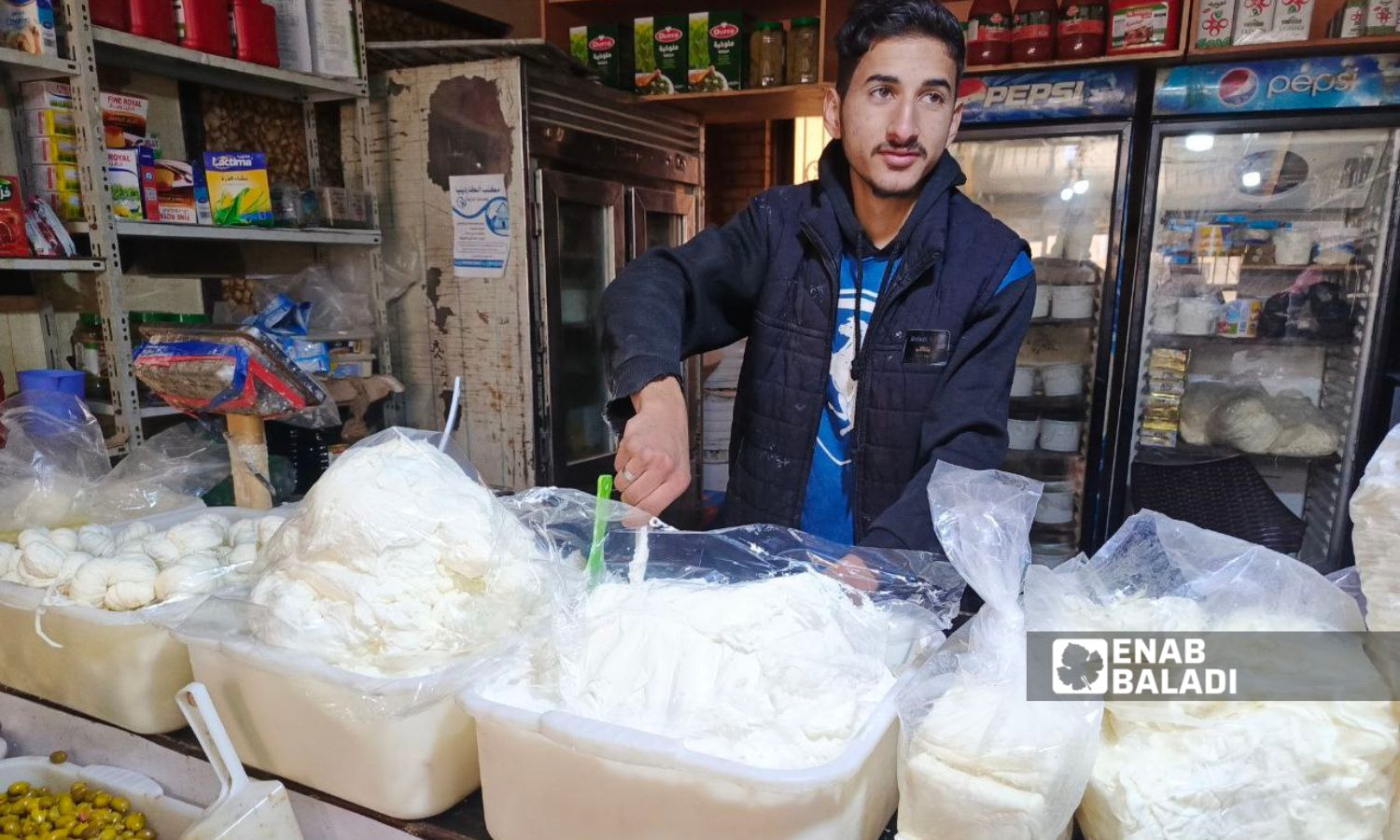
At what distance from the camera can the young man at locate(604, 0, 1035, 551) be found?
1.41m

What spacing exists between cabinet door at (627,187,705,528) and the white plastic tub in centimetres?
209

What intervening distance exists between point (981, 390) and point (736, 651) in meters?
0.89

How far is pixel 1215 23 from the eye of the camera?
2.66 meters

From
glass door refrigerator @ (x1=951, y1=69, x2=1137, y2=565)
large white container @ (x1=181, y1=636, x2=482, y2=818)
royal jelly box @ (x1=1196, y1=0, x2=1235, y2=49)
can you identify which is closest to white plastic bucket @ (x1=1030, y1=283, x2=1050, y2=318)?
glass door refrigerator @ (x1=951, y1=69, x2=1137, y2=565)

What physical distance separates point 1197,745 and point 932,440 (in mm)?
805

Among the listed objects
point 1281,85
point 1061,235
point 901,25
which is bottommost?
point 1061,235

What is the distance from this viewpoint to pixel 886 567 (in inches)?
35.4

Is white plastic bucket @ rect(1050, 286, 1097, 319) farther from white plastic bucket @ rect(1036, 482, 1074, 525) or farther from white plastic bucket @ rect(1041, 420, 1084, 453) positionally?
white plastic bucket @ rect(1036, 482, 1074, 525)

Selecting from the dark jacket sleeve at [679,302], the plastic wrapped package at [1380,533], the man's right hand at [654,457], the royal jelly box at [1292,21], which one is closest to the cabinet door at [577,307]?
the dark jacket sleeve at [679,302]

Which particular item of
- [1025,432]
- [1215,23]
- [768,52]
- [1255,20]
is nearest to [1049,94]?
[1215,23]

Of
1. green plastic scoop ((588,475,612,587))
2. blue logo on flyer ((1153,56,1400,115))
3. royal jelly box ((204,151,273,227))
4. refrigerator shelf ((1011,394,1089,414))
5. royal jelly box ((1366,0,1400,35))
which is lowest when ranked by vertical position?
refrigerator shelf ((1011,394,1089,414))

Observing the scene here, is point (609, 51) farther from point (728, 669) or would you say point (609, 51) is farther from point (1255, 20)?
point (728, 669)

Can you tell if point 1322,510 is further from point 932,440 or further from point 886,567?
point 886,567

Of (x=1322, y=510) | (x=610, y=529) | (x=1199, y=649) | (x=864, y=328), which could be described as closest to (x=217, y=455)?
(x=610, y=529)
